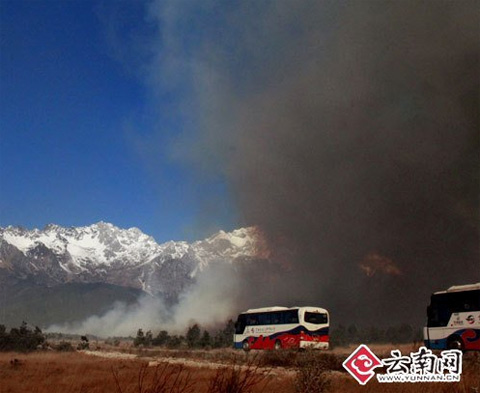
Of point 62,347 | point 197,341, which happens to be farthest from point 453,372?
point 197,341

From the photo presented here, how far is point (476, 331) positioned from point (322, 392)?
14.6m

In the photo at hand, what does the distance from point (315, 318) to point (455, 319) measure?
13970mm

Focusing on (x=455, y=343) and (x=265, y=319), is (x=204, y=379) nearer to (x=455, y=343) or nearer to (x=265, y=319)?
(x=455, y=343)

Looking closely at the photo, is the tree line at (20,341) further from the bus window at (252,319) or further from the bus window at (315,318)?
the bus window at (315,318)

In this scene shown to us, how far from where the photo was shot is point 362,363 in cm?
1267

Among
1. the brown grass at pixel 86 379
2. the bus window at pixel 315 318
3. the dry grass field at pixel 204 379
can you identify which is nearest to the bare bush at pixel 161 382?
the dry grass field at pixel 204 379

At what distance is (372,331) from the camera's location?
70.6 meters

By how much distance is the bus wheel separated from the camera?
2586 cm

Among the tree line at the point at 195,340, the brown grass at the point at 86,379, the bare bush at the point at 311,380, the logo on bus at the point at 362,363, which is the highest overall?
the tree line at the point at 195,340

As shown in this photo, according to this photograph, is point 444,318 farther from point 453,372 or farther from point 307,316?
point 453,372

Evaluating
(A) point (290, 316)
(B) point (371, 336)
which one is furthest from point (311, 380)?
(B) point (371, 336)

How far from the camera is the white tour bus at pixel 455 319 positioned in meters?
25.4

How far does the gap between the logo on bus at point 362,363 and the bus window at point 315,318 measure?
2520cm

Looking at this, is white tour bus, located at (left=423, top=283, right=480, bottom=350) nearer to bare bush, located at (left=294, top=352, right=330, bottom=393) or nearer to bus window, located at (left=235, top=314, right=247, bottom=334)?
bare bush, located at (left=294, top=352, right=330, bottom=393)
